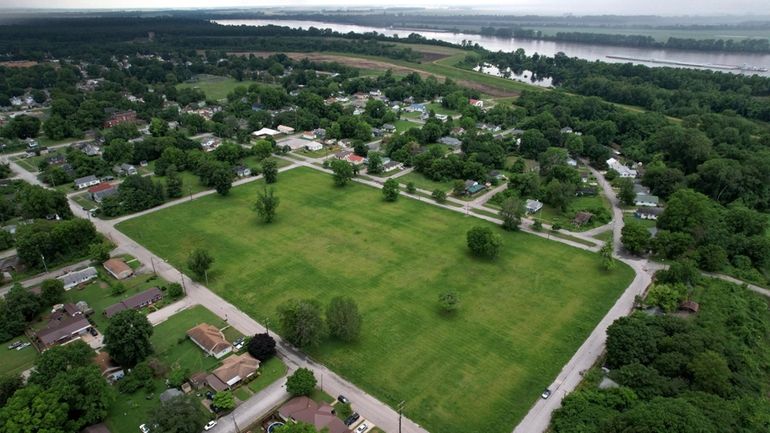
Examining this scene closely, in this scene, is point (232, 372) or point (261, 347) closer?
point (232, 372)

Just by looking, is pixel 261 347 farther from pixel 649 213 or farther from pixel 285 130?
pixel 285 130

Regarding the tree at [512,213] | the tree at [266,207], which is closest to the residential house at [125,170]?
the tree at [266,207]

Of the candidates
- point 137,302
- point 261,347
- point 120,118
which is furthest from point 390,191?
point 120,118

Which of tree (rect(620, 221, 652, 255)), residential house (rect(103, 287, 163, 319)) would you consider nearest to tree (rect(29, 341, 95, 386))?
residential house (rect(103, 287, 163, 319))

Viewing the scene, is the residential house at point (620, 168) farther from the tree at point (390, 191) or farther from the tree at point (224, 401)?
the tree at point (224, 401)

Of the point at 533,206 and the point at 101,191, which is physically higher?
the point at 533,206

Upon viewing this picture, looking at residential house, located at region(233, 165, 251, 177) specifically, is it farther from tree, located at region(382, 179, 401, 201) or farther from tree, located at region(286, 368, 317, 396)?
tree, located at region(286, 368, 317, 396)

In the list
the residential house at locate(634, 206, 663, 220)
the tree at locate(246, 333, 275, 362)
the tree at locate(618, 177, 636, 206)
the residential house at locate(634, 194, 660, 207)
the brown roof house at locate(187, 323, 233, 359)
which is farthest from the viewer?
the residential house at locate(634, 194, 660, 207)
